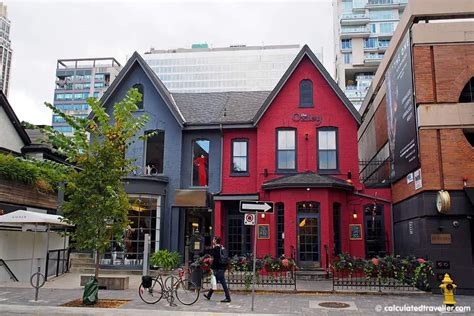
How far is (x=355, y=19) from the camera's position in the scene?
3597 inches

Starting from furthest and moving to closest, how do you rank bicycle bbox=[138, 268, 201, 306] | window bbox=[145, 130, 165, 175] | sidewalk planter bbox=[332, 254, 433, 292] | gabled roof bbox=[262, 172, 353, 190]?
window bbox=[145, 130, 165, 175] → gabled roof bbox=[262, 172, 353, 190] → sidewalk planter bbox=[332, 254, 433, 292] → bicycle bbox=[138, 268, 201, 306]

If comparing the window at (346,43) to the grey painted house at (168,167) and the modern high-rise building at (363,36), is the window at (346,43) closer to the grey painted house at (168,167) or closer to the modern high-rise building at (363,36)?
the modern high-rise building at (363,36)

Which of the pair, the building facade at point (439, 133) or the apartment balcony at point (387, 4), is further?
the apartment balcony at point (387, 4)

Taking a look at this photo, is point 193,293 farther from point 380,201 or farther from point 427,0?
point 427,0

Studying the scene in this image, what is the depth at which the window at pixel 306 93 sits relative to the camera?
22.1 metres

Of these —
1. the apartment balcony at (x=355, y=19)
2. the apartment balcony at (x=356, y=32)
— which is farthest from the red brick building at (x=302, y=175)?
the apartment balcony at (x=355, y=19)

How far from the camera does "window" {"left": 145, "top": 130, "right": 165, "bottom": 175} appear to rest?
23.3 m

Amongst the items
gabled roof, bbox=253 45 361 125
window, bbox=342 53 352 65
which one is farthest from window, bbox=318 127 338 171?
window, bbox=342 53 352 65

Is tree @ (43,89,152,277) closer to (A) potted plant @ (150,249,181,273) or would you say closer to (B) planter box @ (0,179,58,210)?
(B) planter box @ (0,179,58,210)

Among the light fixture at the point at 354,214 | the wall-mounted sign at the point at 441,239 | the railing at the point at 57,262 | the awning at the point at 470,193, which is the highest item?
the awning at the point at 470,193

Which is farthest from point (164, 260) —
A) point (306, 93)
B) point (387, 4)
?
point (387, 4)

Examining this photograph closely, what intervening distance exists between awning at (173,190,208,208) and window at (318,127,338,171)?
574 cm

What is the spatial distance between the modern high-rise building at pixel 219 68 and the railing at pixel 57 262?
124 metres

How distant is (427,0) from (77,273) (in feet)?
60.3
